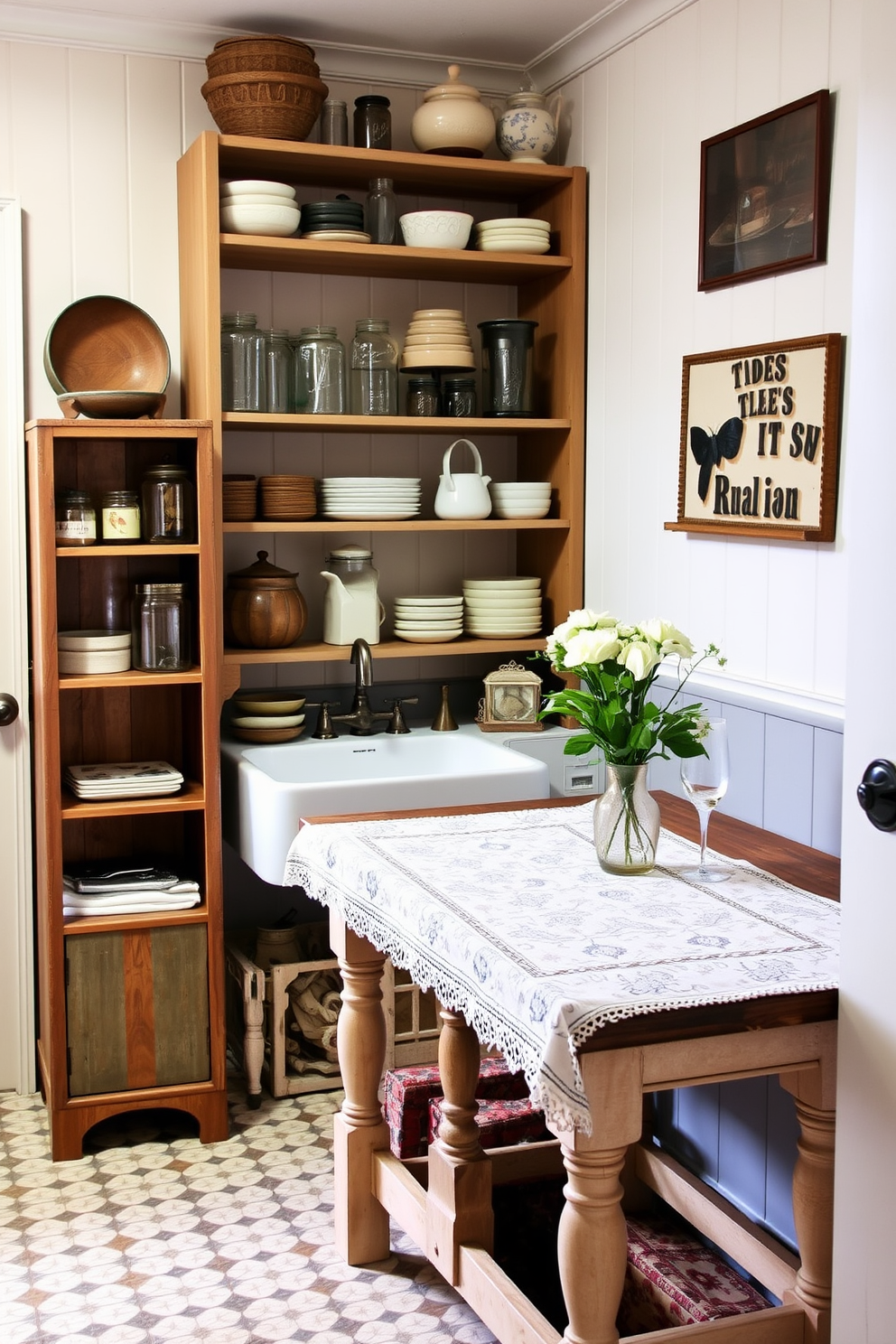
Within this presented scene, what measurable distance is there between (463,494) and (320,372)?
0.49m

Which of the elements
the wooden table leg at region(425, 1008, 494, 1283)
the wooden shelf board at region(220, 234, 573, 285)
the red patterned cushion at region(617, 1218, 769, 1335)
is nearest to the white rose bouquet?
the wooden table leg at region(425, 1008, 494, 1283)

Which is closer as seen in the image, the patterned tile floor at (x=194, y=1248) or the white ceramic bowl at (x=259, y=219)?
the patterned tile floor at (x=194, y=1248)

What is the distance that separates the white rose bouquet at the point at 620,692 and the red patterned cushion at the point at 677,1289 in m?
0.96

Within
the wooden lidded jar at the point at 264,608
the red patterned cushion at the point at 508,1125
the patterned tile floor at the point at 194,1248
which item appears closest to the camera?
the patterned tile floor at the point at 194,1248

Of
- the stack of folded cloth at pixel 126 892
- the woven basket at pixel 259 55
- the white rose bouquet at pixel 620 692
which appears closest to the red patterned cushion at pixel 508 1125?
the stack of folded cloth at pixel 126 892

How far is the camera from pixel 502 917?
81.0 inches

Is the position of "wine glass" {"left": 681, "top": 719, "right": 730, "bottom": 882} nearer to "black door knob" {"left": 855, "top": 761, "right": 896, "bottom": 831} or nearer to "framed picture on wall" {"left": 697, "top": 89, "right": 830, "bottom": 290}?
"black door knob" {"left": 855, "top": 761, "right": 896, "bottom": 831}

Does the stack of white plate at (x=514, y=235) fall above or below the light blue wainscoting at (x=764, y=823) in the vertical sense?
above

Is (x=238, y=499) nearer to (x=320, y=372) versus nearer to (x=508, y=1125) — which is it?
(x=320, y=372)

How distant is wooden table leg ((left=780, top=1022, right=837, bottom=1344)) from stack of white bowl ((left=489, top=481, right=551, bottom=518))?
6.56 ft

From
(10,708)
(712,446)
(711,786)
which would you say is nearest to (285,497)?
(10,708)

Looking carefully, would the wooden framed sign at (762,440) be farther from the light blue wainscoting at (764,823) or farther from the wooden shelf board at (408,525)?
the wooden shelf board at (408,525)

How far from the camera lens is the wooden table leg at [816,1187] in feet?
6.36

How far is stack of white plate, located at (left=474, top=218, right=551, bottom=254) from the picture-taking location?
3568 mm
